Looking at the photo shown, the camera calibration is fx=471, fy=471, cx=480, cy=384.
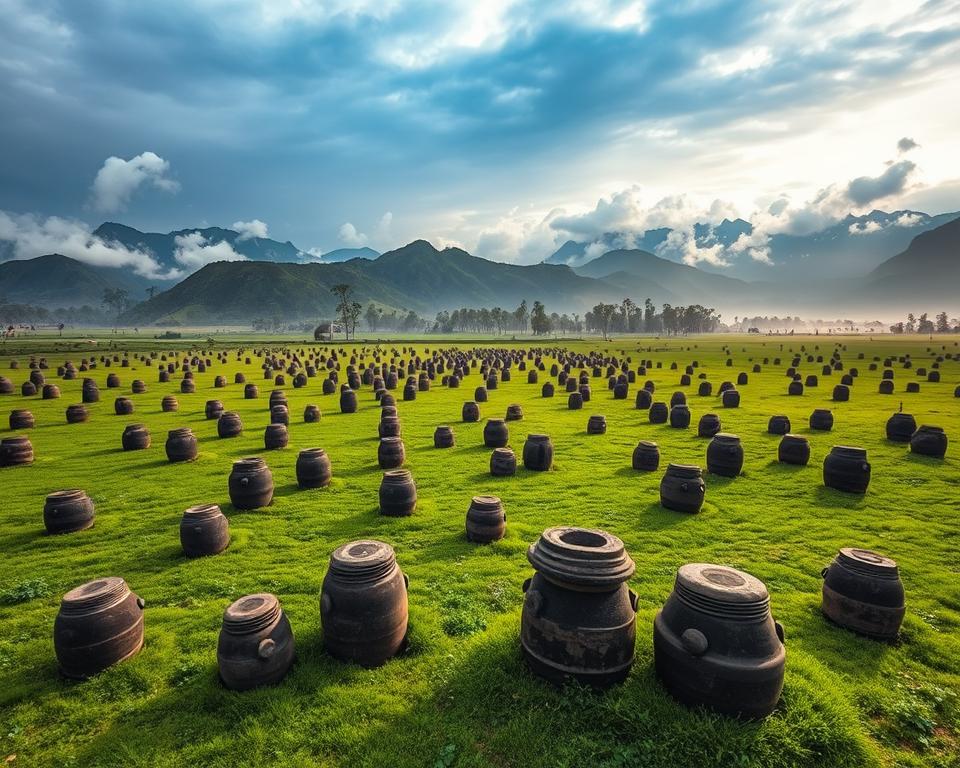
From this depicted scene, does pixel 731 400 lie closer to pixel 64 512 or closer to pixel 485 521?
pixel 485 521

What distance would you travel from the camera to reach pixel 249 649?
5656mm

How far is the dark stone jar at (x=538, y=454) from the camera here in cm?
1477

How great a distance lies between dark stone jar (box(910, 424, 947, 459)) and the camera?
1559cm

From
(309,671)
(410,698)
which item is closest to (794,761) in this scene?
(410,698)

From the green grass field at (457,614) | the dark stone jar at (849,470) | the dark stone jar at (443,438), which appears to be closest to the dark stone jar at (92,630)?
the green grass field at (457,614)

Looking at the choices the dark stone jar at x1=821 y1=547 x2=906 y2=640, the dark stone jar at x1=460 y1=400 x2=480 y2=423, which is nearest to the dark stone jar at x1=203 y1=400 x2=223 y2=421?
the dark stone jar at x1=460 y1=400 x2=480 y2=423

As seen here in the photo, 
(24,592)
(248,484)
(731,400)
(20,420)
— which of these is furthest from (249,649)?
(731,400)

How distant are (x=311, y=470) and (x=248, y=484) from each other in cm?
189

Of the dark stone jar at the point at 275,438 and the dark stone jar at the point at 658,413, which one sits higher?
the dark stone jar at the point at 658,413

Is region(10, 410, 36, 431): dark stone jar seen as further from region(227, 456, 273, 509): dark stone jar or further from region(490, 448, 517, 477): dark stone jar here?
region(490, 448, 517, 477): dark stone jar

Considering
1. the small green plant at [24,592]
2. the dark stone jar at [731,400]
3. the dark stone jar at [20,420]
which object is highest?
the dark stone jar at [731,400]

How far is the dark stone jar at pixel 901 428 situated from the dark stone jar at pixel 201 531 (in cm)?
2234

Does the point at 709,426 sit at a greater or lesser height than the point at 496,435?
greater

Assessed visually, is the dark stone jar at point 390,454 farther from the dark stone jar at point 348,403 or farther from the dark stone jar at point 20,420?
the dark stone jar at point 20,420
